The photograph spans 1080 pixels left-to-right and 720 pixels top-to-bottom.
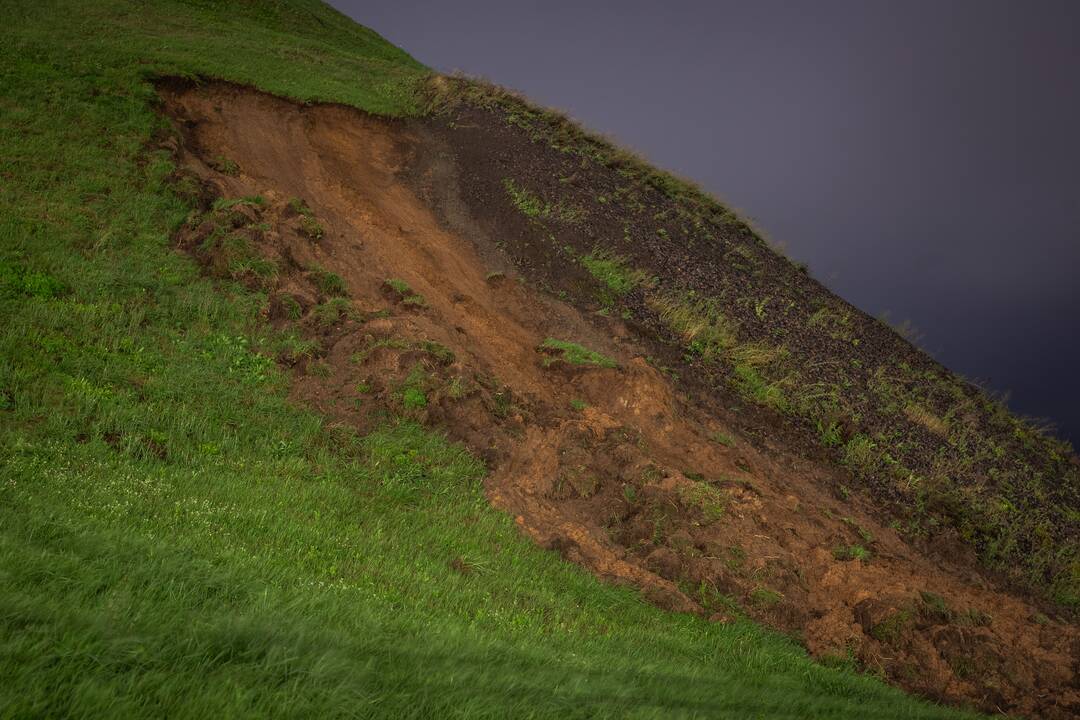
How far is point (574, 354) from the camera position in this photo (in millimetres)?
12680

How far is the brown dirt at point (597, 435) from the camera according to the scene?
769 centimetres

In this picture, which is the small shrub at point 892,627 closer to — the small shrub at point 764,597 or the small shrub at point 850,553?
the small shrub at point 764,597

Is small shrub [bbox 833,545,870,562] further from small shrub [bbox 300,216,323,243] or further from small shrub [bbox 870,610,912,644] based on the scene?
small shrub [bbox 300,216,323,243]

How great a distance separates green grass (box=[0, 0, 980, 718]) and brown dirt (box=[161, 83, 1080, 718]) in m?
0.67

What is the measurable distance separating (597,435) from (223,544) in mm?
6574

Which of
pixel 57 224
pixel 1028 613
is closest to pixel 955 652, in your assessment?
pixel 1028 613

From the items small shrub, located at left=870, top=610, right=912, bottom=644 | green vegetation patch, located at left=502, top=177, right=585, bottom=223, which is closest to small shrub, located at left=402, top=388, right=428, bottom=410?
small shrub, located at left=870, top=610, right=912, bottom=644

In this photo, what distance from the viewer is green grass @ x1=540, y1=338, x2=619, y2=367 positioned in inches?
489

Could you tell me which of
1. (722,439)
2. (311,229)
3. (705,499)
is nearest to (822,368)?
(722,439)

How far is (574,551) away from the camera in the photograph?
7.81 m

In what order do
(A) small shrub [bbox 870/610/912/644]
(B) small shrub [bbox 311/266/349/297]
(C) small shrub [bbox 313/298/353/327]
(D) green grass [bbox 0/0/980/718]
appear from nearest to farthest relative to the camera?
(D) green grass [bbox 0/0/980/718], (A) small shrub [bbox 870/610/912/644], (C) small shrub [bbox 313/298/353/327], (B) small shrub [bbox 311/266/349/297]

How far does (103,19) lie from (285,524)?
2511 cm

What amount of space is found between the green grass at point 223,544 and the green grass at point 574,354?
4386mm

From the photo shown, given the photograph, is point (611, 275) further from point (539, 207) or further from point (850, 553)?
point (850, 553)
